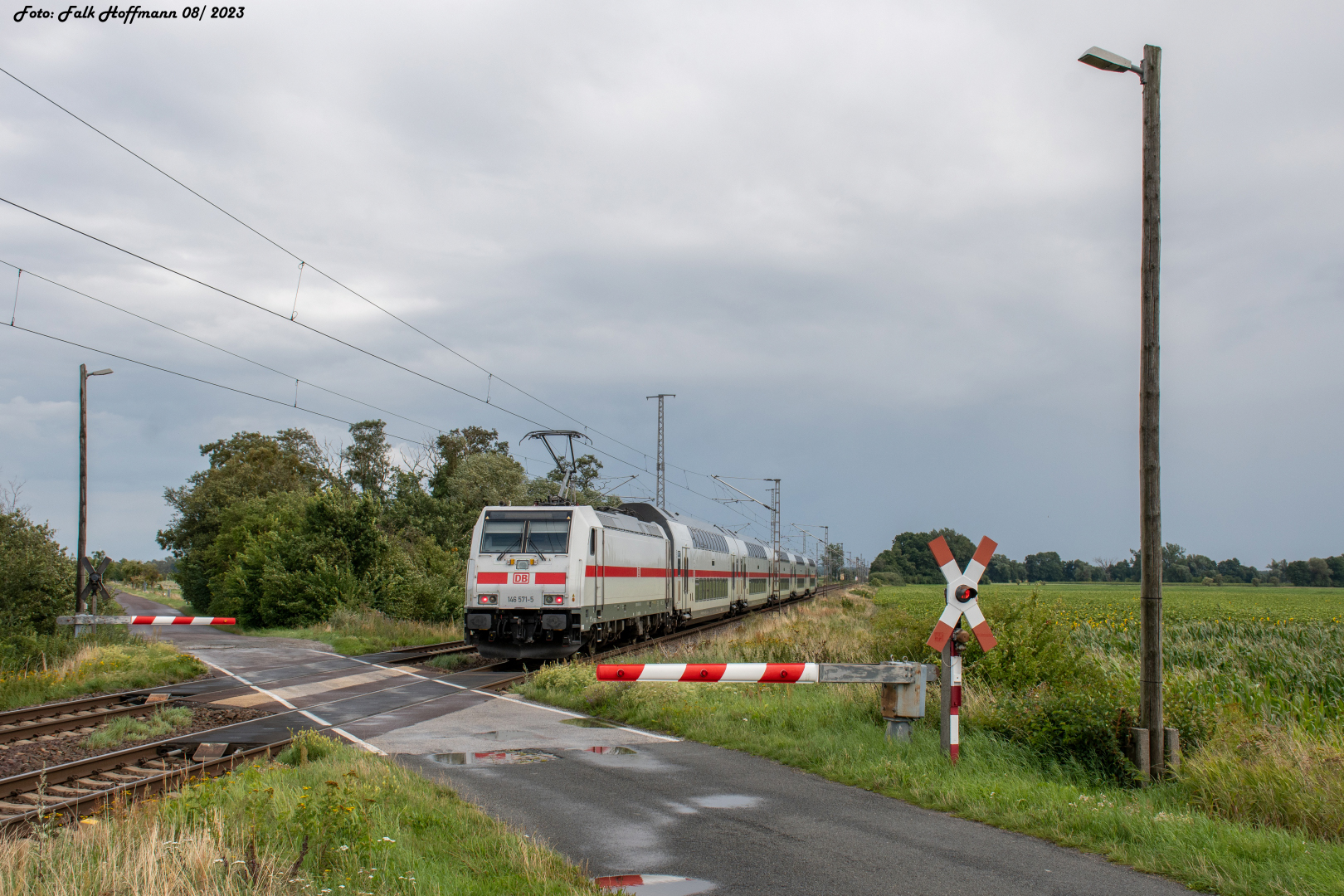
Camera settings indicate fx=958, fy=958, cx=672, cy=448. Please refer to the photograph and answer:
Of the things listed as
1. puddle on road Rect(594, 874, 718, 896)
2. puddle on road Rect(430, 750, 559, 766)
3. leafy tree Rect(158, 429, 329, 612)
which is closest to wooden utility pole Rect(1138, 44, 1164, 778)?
puddle on road Rect(594, 874, 718, 896)

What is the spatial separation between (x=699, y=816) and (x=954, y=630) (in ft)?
9.85

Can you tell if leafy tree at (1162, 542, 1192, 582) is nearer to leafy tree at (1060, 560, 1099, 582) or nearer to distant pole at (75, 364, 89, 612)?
leafy tree at (1060, 560, 1099, 582)

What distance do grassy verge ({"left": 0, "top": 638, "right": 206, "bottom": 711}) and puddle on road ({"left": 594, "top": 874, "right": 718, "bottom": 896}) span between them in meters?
13.0

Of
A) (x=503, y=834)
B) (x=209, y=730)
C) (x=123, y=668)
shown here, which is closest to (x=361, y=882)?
(x=503, y=834)

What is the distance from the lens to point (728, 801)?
778 centimetres

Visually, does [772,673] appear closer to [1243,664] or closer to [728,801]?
[728,801]

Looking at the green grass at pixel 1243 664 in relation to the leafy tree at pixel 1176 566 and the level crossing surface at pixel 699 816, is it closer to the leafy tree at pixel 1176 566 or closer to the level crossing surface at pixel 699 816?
the level crossing surface at pixel 699 816

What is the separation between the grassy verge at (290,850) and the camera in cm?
482

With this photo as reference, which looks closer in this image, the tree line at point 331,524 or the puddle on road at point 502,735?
the puddle on road at point 502,735

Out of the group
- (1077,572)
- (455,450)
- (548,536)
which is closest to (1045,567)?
(1077,572)

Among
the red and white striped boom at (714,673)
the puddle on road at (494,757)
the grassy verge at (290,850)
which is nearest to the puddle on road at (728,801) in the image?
the red and white striped boom at (714,673)

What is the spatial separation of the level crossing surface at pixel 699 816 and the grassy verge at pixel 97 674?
5294mm

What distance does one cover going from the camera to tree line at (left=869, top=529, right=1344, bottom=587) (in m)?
100

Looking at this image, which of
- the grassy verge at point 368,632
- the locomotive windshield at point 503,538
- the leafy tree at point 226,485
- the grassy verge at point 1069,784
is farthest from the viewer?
the leafy tree at point 226,485
